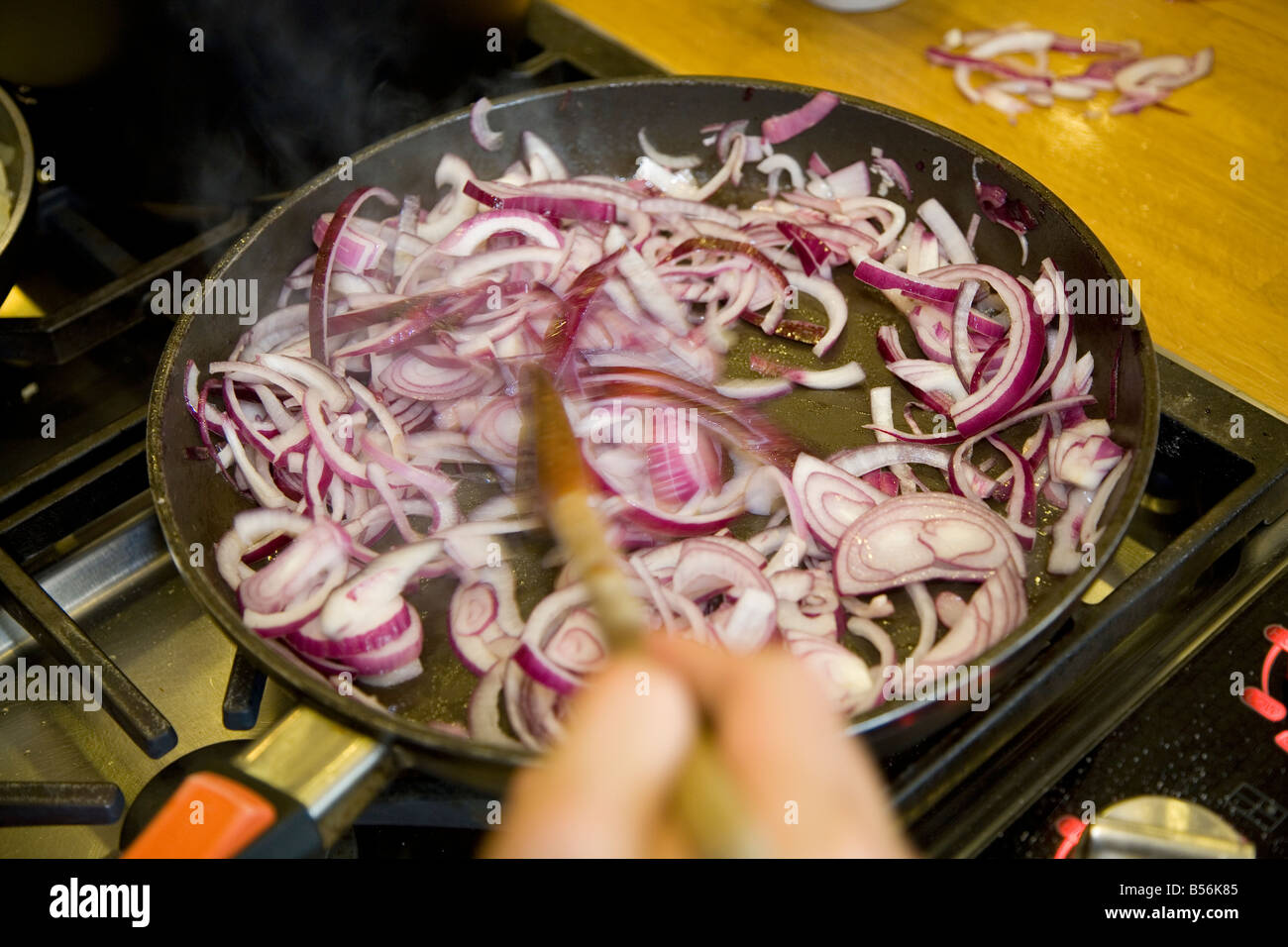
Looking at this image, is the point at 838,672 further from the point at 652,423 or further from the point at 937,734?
the point at 652,423

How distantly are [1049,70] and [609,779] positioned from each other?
1.42 m

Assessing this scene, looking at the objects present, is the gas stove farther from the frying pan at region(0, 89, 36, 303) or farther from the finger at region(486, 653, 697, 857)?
the finger at region(486, 653, 697, 857)

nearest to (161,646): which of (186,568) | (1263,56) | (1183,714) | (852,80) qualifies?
(186,568)

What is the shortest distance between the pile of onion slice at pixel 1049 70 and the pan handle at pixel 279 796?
127cm

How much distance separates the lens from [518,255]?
129 cm

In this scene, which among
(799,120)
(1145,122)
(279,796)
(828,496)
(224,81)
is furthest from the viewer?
(1145,122)

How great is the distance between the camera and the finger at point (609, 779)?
1.86 ft

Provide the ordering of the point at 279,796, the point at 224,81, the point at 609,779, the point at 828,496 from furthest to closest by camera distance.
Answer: the point at 224,81
the point at 828,496
the point at 279,796
the point at 609,779

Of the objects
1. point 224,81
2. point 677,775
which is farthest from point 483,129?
point 677,775

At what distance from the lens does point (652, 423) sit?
3.72 ft

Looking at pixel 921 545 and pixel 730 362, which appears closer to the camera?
pixel 921 545

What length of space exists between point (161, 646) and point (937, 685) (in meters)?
0.79

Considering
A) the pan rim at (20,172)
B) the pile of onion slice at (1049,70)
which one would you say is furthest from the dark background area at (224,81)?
the pile of onion slice at (1049,70)

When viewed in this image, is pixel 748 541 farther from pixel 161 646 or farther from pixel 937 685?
pixel 161 646
